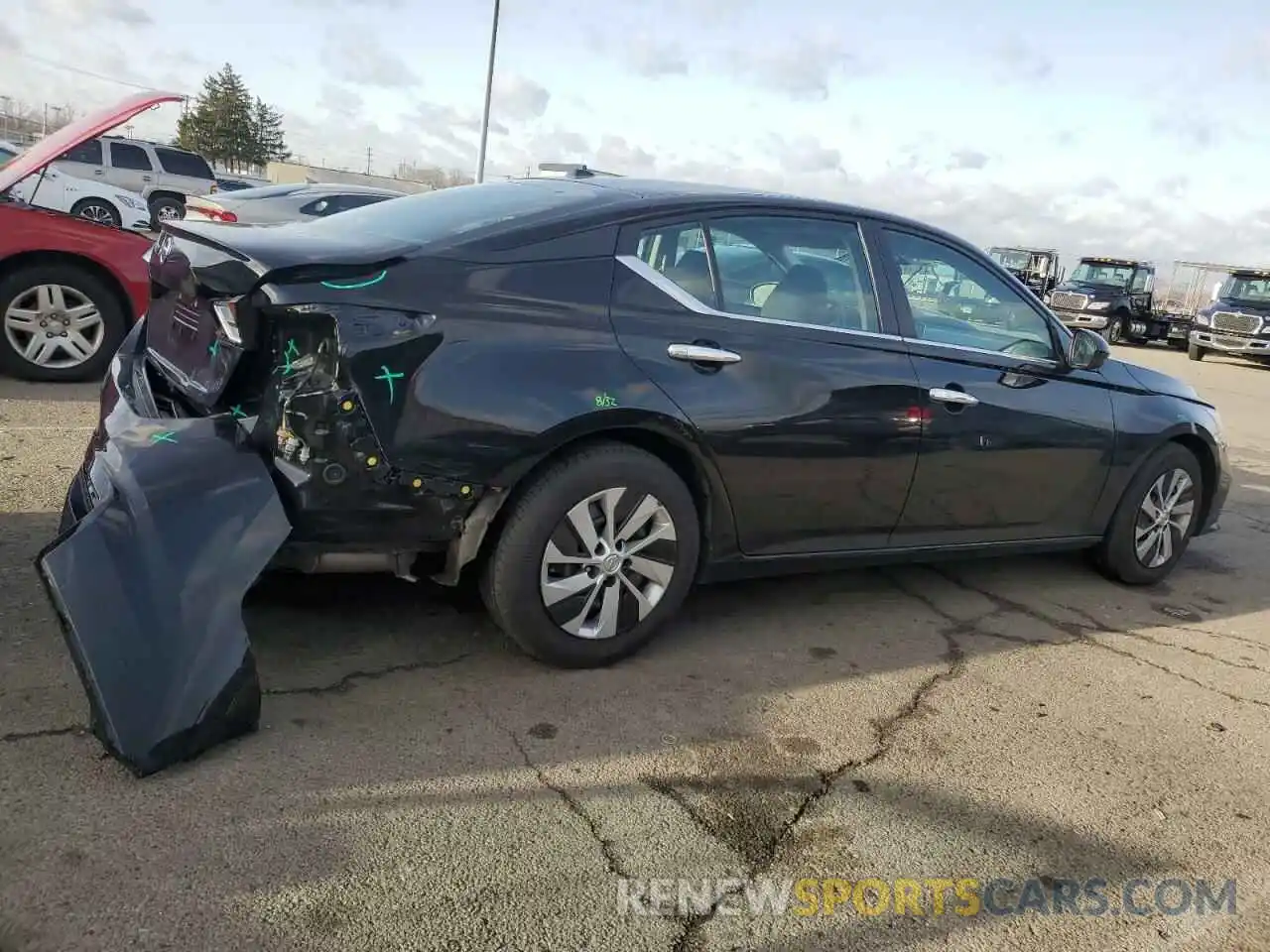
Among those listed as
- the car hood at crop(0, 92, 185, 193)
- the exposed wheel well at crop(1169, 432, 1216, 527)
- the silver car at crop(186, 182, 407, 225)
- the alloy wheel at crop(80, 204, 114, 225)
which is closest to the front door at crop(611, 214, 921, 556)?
the exposed wheel well at crop(1169, 432, 1216, 527)

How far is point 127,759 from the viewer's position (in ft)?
8.32

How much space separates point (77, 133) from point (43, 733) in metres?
3.13

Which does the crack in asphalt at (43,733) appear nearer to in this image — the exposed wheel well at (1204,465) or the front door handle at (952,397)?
the front door handle at (952,397)

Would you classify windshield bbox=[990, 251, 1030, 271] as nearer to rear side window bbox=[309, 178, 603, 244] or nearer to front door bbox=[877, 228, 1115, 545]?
front door bbox=[877, 228, 1115, 545]

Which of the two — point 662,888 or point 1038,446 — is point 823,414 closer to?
point 1038,446

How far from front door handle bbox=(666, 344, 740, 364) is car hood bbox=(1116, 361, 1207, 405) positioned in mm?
2368

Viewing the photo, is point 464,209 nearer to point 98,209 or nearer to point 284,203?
point 284,203

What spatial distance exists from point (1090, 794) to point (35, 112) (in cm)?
5662

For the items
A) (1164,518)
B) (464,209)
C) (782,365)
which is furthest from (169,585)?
(1164,518)

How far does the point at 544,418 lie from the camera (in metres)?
3.09

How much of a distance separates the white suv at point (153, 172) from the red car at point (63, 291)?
16.9 metres

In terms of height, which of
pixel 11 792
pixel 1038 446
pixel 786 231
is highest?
pixel 786 231

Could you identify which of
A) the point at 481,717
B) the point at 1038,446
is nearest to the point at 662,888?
the point at 481,717

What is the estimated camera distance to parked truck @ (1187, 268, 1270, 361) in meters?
20.9
